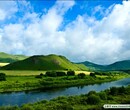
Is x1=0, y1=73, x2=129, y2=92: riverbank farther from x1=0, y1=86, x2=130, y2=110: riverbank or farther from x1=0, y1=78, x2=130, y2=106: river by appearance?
x1=0, y1=86, x2=130, y2=110: riverbank

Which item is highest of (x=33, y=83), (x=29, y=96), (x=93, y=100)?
(x=33, y=83)

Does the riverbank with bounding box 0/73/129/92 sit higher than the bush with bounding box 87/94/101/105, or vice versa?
the riverbank with bounding box 0/73/129/92

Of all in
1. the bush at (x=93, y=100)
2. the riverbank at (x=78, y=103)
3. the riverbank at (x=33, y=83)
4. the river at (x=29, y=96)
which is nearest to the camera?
the riverbank at (x=78, y=103)

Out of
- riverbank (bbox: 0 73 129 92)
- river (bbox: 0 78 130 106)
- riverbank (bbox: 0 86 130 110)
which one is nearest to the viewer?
riverbank (bbox: 0 86 130 110)

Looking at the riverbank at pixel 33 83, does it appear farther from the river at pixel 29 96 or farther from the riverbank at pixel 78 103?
the riverbank at pixel 78 103

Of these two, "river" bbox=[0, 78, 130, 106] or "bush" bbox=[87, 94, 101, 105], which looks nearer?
"bush" bbox=[87, 94, 101, 105]

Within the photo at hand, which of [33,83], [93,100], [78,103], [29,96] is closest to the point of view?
[78,103]

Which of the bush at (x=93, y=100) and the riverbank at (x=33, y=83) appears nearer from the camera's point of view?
the bush at (x=93, y=100)

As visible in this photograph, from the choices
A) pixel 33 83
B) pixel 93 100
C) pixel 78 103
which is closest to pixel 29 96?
pixel 33 83

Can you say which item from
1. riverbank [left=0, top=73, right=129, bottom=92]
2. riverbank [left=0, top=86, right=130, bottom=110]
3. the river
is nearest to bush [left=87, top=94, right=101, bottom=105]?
riverbank [left=0, top=86, right=130, bottom=110]

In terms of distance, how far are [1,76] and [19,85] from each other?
15.7 meters

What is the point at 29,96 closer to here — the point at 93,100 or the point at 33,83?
the point at 33,83

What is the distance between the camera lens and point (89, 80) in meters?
186

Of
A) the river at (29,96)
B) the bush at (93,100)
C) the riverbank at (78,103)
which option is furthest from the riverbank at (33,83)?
the bush at (93,100)
